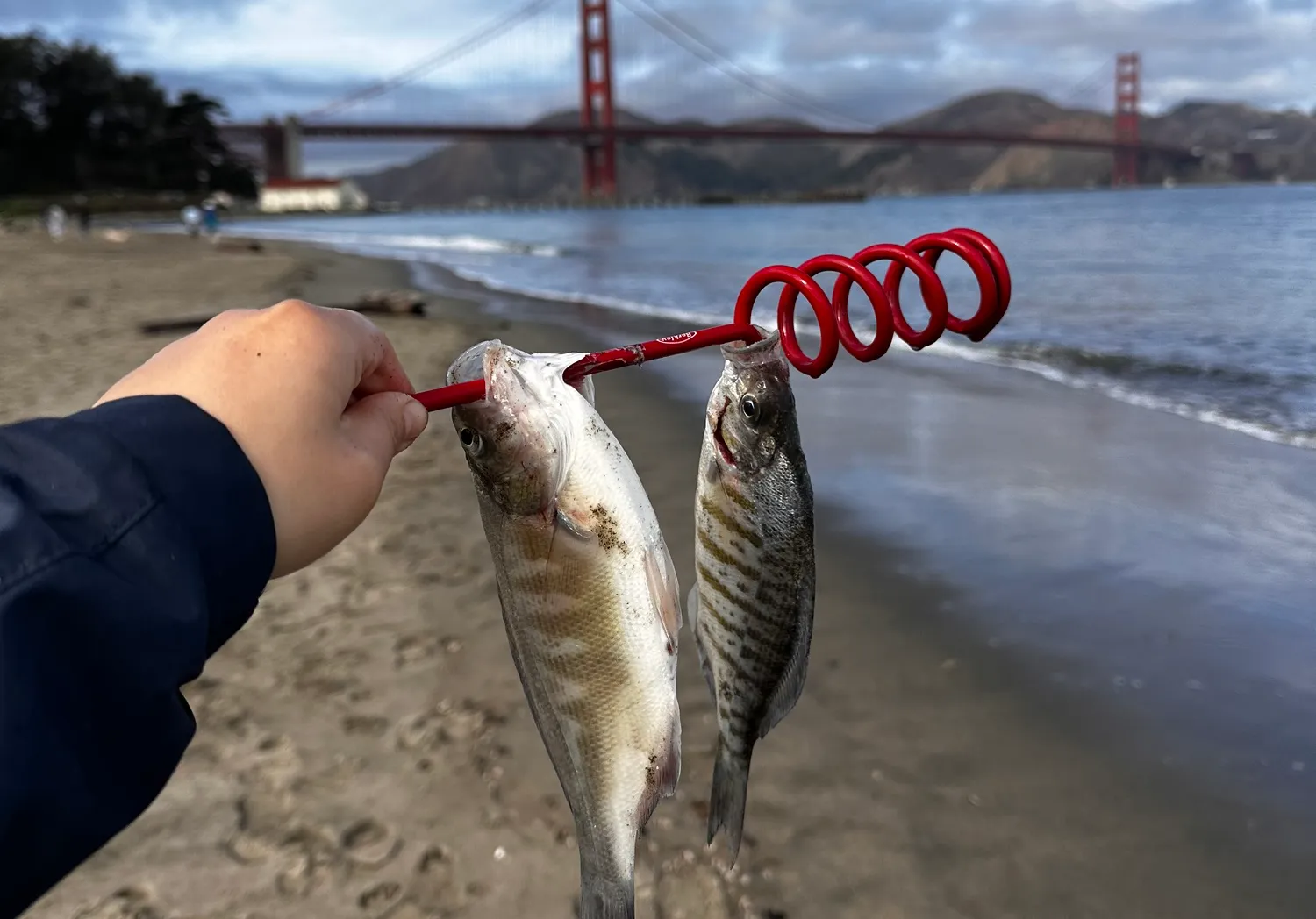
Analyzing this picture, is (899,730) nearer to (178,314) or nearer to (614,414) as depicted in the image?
(614,414)

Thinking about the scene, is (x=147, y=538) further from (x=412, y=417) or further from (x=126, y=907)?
(x=126, y=907)

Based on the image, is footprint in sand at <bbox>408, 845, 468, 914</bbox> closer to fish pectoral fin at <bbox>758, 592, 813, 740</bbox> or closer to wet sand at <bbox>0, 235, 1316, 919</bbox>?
wet sand at <bbox>0, 235, 1316, 919</bbox>

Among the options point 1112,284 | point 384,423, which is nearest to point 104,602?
point 384,423

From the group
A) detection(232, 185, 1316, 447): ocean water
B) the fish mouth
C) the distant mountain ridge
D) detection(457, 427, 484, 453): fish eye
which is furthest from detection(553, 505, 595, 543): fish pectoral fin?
the distant mountain ridge

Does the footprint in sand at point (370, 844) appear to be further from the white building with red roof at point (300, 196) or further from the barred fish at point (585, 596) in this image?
the white building with red roof at point (300, 196)

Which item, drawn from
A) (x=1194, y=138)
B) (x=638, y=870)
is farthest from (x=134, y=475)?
(x=1194, y=138)

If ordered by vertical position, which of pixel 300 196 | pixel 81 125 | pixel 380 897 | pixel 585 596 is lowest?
pixel 380 897
